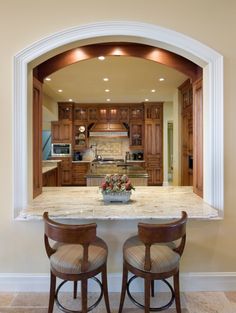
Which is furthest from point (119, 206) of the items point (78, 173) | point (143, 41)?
point (78, 173)

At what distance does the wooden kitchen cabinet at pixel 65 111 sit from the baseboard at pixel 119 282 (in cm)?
688

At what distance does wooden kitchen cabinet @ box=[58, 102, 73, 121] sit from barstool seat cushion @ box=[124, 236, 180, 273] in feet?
24.0

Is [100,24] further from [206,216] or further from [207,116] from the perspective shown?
[206,216]

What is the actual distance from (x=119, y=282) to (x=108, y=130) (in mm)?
6763

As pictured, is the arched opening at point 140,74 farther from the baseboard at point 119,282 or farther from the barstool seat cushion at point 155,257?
the barstool seat cushion at point 155,257

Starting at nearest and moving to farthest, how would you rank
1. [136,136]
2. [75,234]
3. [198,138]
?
[75,234] < [198,138] < [136,136]

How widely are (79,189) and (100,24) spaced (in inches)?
75.7

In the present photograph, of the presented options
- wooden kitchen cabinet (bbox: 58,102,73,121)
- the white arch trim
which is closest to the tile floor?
the white arch trim

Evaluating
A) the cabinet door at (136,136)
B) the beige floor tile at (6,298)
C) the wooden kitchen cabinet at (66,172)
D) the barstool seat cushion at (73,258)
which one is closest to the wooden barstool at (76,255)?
the barstool seat cushion at (73,258)

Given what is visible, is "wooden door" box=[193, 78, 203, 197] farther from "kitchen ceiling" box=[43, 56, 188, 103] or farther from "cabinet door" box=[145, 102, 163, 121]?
"cabinet door" box=[145, 102, 163, 121]

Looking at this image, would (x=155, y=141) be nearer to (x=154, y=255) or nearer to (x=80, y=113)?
(x=80, y=113)

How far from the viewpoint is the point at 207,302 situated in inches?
93.0

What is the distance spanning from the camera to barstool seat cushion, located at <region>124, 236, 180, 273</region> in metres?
1.92

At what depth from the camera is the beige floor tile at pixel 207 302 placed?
7.39 ft
